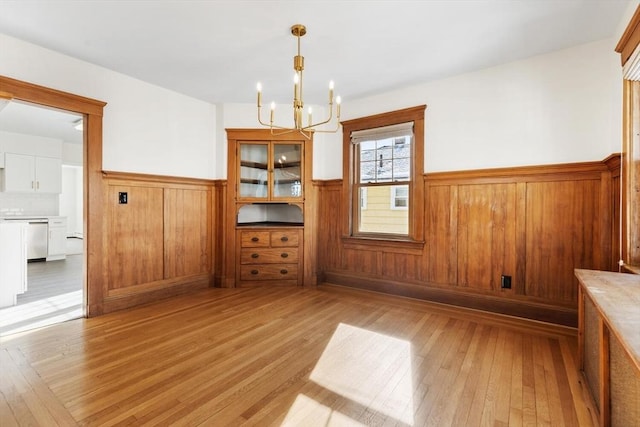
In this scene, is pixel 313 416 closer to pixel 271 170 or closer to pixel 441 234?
pixel 441 234

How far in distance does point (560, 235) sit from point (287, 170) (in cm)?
326

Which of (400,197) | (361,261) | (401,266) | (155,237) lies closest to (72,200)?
(155,237)

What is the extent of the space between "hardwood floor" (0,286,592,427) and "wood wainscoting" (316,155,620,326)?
0.96 feet

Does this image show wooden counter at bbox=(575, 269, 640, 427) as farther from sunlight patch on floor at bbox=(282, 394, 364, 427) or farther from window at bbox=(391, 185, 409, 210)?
window at bbox=(391, 185, 409, 210)

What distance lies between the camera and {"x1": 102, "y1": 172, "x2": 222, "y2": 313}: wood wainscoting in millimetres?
3316

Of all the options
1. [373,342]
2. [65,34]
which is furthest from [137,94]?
[373,342]

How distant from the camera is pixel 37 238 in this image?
6020mm

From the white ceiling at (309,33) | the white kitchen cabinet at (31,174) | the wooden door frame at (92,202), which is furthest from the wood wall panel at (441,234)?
the white kitchen cabinet at (31,174)

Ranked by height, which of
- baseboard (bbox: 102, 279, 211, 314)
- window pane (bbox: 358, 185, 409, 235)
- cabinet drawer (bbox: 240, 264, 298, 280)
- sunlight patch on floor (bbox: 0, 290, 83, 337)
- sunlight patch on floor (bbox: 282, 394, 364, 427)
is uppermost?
window pane (bbox: 358, 185, 409, 235)

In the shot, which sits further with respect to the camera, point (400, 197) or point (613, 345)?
point (400, 197)

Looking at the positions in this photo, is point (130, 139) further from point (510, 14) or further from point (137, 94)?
point (510, 14)

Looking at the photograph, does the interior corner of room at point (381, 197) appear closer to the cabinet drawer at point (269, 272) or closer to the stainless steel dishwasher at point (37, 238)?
the cabinet drawer at point (269, 272)

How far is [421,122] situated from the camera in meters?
3.62

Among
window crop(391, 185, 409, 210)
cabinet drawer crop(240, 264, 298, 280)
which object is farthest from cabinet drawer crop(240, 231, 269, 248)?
window crop(391, 185, 409, 210)
